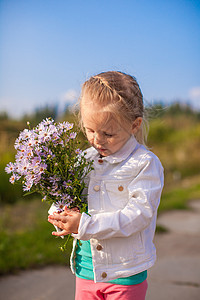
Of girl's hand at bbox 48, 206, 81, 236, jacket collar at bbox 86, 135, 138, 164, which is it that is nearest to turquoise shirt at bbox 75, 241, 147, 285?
girl's hand at bbox 48, 206, 81, 236

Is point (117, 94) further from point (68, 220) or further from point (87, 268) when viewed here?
point (87, 268)

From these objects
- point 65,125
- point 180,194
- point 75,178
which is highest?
point 65,125

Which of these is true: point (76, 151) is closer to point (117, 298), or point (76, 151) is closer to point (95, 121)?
point (95, 121)

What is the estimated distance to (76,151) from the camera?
165 cm

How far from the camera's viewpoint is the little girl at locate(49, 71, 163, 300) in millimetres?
1565

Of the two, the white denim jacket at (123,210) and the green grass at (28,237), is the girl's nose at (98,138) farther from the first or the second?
the green grass at (28,237)

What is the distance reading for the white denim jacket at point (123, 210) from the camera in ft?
5.12

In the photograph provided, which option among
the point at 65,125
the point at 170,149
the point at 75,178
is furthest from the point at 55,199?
the point at 170,149

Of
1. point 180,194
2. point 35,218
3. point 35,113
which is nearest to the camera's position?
point 35,218

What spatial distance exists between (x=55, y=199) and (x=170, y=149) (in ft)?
27.8

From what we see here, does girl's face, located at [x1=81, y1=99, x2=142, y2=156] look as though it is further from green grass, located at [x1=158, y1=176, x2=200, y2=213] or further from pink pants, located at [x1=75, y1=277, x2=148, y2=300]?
green grass, located at [x1=158, y1=176, x2=200, y2=213]

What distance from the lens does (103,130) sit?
164cm

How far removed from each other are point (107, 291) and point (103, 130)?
0.76 meters

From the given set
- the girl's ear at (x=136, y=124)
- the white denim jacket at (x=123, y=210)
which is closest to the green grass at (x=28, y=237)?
the white denim jacket at (x=123, y=210)
